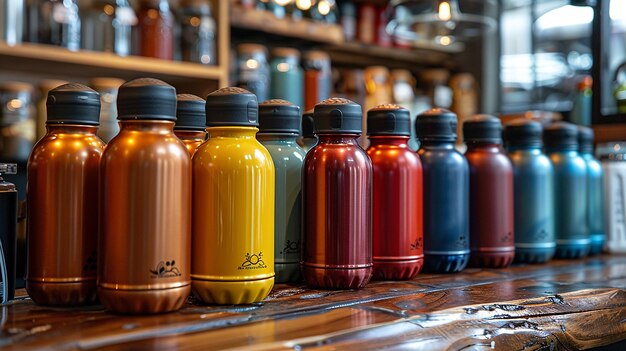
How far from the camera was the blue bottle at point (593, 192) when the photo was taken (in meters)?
1.47

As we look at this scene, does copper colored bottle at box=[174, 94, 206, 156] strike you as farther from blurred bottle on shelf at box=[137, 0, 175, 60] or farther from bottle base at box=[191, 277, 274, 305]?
blurred bottle on shelf at box=[137, 0, 175, 60]

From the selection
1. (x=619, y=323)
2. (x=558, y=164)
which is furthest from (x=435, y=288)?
(x=558, y=164)

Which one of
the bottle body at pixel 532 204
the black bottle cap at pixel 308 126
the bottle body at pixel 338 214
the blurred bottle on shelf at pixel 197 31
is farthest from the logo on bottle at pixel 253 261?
the blurred bottle on shelf at pixel 197 31

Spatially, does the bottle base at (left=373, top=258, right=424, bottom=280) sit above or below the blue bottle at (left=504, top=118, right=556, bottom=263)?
below

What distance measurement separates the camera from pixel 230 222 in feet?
2.69

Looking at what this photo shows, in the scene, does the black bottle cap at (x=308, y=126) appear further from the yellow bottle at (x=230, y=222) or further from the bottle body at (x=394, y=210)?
the yellow bottle at (x=230, y=222)

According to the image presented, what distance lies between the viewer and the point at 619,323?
1003 millimetres

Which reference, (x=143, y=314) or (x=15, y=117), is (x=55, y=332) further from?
(x=15, y=117)

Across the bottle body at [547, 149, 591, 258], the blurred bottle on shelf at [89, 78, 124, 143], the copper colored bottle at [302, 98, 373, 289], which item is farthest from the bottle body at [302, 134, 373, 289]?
the blurred bottle on shelf at [89, 78, 124, 143]

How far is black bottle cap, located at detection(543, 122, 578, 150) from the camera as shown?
55.7 inches

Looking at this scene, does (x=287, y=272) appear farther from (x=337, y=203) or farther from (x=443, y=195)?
(x=443, y=195)

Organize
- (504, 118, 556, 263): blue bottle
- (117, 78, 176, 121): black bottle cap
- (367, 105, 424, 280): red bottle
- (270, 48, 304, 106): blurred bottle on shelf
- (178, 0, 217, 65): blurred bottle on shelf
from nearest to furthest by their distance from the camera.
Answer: (117, 78, 176, 121): black bottle cap < (367, 105, 424, 280): red bottle < (504, 118, 556, 263): blue bottle < (178, 0, 217, 65): blurred bottle on shelf < (270, 48, 304, 106): blurred bottle on shelf

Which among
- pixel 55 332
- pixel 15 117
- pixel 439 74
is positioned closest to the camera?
pixel 55 332

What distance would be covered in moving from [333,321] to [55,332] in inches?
11.2
